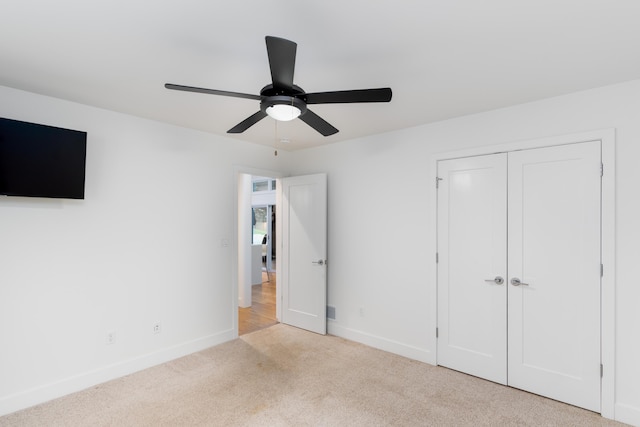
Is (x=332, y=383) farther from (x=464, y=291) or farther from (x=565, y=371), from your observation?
(x=565, y=371)

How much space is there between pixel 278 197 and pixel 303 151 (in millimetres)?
786

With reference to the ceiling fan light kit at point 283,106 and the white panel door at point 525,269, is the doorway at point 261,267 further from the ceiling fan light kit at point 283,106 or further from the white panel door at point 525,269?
the ceiling fan light kit at point 283,106

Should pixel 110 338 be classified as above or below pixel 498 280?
below

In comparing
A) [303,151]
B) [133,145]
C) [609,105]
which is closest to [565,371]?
[609,105]

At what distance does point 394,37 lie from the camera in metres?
1.84

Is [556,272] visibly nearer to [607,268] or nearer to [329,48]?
[607,268]

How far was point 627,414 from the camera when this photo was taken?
7.87ft

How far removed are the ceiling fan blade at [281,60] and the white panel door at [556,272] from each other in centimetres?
234

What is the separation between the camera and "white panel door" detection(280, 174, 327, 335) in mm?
4242

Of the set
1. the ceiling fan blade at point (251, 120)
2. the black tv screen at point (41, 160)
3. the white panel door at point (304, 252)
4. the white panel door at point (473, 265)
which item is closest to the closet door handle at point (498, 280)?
the white panel door at point (473, 265)

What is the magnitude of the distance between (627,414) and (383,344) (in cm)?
206

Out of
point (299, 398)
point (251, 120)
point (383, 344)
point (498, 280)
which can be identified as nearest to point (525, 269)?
point (498, 280)

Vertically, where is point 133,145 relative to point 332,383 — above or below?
above

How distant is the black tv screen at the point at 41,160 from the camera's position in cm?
245
